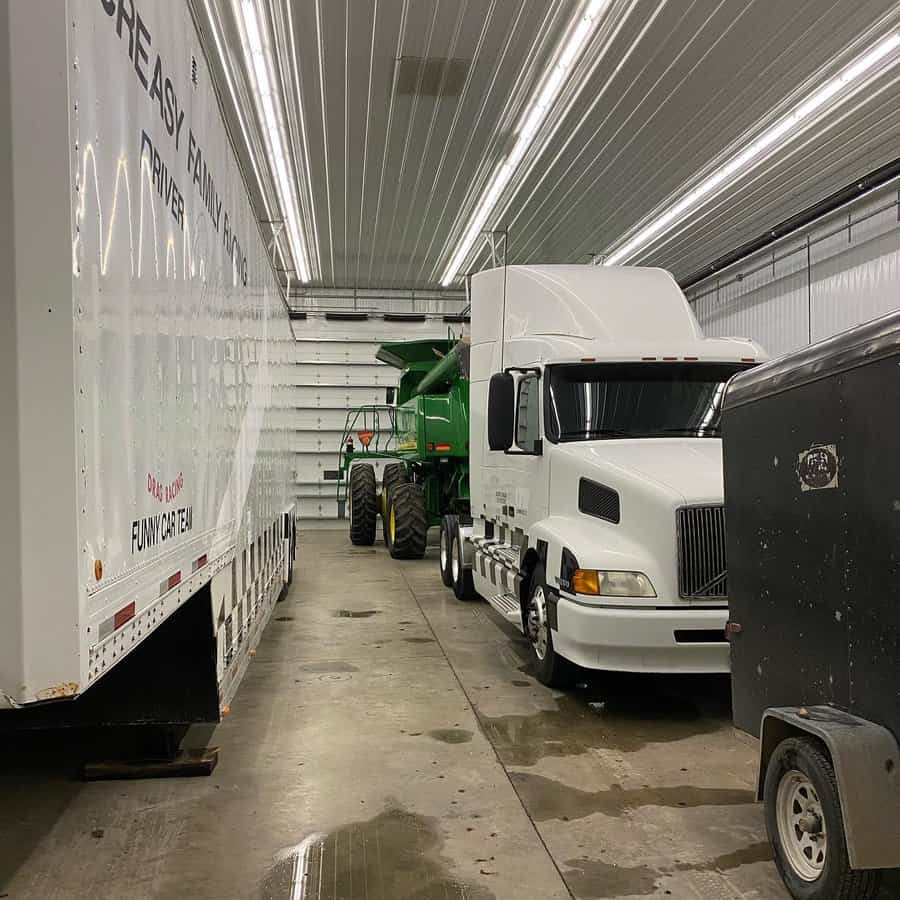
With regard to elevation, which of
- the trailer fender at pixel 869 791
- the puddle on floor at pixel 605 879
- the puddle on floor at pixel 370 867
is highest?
the trailer fender at pixel 869 791

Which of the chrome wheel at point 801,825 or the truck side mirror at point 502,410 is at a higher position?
the truck side mirror at point 502,410

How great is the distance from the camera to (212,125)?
14.3ft

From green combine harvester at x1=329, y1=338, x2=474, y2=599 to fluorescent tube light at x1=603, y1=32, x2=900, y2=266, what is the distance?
4.59 metres

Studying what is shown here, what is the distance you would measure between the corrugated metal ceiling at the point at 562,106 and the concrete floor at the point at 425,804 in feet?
22.1

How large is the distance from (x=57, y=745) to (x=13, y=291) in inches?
157

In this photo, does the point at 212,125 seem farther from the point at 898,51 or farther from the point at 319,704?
the point at 898,51

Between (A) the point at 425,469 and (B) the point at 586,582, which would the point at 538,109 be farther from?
(B) the point at 586,582

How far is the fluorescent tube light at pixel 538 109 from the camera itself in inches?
352

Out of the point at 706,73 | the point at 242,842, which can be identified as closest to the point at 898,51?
the point at 706,73

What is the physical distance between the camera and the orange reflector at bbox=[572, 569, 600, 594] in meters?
5.52

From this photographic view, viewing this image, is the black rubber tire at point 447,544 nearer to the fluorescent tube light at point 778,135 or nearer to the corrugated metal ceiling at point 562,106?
the corrugated metal ceiling at point 562,106

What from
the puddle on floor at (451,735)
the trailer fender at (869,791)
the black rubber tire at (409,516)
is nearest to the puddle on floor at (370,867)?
the puddle on floor at (451,735)

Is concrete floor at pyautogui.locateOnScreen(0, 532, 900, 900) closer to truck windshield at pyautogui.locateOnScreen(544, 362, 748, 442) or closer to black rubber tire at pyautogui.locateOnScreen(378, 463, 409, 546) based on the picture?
truck windshield at pyautogui.locateOnScreen(544, 362, 748, 442)

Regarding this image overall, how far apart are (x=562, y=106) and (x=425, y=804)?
936 cm
